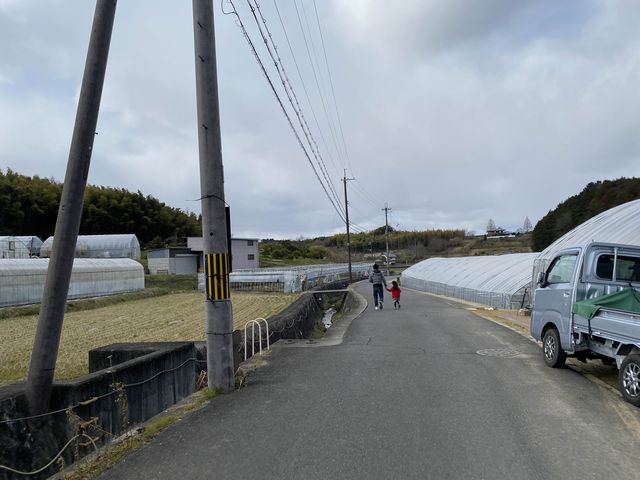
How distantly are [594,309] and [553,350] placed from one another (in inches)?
57.8

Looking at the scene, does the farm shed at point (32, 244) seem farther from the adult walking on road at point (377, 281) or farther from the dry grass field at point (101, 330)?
the adult walking on road at point (377, 281)

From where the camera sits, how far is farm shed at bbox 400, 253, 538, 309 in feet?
73.5

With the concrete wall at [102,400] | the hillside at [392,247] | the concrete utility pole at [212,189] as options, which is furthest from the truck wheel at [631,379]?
the hillside at [392,247]

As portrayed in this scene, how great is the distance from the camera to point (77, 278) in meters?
31.5

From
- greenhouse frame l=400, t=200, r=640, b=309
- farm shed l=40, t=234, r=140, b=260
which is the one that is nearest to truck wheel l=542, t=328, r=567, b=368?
greenhouse frame l=400, t=200, r=640, b=309

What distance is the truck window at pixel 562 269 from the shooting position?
8.28 metres

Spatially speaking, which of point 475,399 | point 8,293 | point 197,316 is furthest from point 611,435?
point 8,293

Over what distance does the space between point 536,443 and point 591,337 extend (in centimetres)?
310

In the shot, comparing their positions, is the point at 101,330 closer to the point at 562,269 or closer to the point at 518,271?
the point at 562,269

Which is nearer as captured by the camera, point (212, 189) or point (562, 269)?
point (212, 189)

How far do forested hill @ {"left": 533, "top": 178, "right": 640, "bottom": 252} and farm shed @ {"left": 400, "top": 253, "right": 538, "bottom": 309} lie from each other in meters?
25.1

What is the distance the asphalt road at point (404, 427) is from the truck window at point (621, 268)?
64.6 inches

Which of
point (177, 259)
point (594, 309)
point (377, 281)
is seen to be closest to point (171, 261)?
point (177, 259)

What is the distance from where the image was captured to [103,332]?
731 inches
